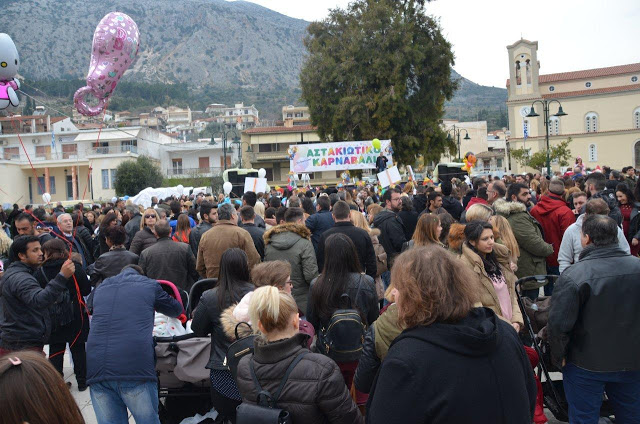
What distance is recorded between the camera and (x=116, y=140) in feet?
200

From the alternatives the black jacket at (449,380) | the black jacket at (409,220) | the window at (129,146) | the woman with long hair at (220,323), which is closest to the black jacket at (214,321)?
the woman with long hair at (220,323)

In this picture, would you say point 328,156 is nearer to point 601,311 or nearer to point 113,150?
point 601,311

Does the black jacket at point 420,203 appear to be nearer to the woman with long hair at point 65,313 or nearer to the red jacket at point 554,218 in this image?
the red jacket at point 554,218

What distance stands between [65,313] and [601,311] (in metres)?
4.83

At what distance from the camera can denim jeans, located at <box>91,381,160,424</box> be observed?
390 cm

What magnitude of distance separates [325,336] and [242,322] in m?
0.75

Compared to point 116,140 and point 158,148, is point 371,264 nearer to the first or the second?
point 116,140

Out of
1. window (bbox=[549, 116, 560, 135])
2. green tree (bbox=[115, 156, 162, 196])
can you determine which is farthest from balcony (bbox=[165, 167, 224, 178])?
window (bbox=[549, 116, 560, 135])

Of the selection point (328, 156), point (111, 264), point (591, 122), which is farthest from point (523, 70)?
point (111, 264)

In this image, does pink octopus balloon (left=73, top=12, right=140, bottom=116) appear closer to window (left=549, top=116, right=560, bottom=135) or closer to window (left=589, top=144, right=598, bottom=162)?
window (left=549, top=116, right=560, bottom=135)

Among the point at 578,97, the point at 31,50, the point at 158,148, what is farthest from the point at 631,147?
the point at 31,50

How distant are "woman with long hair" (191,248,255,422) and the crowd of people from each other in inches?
0.4

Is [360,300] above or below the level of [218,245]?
below

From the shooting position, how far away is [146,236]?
7434 millimetres
